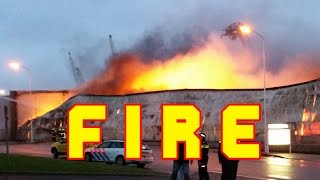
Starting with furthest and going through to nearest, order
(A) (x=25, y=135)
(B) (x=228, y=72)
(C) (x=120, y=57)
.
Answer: (C) (x=120, y=57), (B) (x=228, y=72), (A) (x=25, y=135)

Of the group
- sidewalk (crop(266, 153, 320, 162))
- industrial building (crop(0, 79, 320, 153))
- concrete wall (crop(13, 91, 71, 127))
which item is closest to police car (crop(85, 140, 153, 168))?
Result: sidewalk (crop(266, 153, 320, 162))

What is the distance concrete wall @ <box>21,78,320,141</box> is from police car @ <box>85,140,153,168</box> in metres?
23.5

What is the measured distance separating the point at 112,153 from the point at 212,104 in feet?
122

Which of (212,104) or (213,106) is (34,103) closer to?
(212,104)

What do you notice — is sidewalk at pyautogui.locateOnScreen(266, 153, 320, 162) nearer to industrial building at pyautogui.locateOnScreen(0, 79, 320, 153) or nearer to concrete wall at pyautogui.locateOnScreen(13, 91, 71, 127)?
industrial building at pyautogui.locateOnScreen(0, 79, 320, 153)

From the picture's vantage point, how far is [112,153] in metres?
33.5

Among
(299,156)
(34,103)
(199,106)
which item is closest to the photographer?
(299,156)

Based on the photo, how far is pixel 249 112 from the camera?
15.6 m

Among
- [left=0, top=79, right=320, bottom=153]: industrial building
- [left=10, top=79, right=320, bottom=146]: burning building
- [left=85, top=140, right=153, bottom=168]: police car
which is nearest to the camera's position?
[left=85, top=140, right=153, bottom=168]: police car

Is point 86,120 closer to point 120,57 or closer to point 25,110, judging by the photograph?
point 25,110

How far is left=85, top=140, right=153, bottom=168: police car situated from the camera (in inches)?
1289

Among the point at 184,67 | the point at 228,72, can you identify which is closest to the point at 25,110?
the point at 184,67

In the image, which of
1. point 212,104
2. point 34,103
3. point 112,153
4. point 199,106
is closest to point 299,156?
A: point 112,153

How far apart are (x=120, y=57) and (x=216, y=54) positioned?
19.5m
